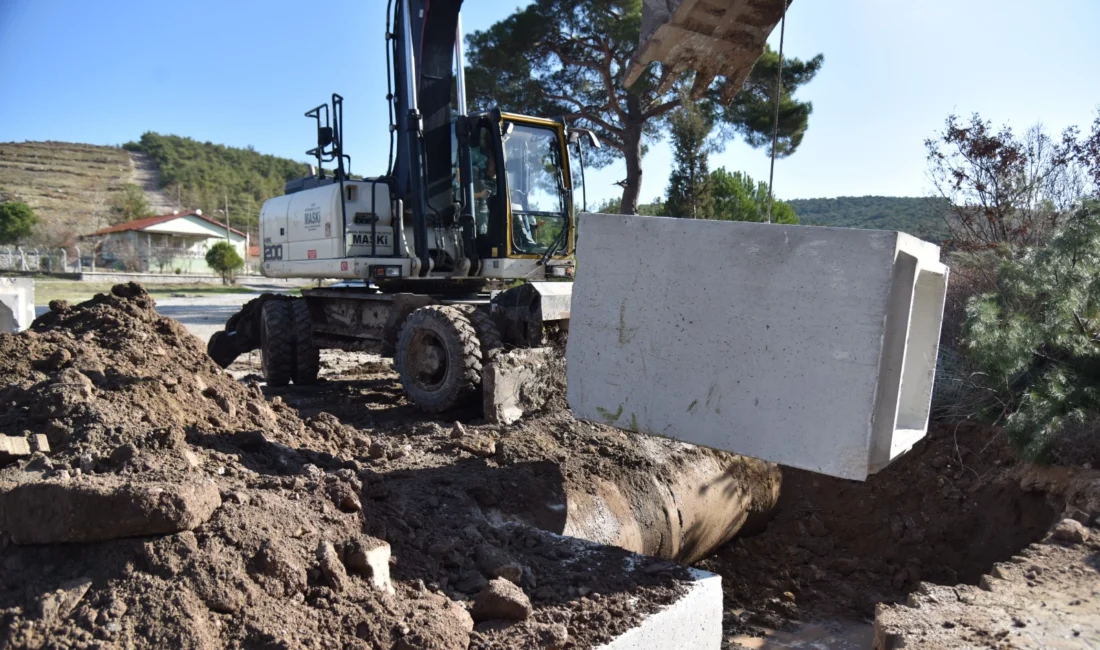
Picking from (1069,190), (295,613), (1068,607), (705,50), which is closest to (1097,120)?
(1069,190)

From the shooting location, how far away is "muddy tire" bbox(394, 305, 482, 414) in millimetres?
6117

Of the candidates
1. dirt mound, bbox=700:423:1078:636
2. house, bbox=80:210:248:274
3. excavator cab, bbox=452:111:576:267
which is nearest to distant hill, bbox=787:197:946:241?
excavator cab, bbox=452:111:576:267

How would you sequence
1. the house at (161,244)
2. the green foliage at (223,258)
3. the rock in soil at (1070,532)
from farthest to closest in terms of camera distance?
the house at (161,244), the green foliage at (223,258), the rock in soil at (1070,532)

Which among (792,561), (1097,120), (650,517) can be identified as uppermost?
(1097,120)

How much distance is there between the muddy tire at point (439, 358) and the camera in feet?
20.1

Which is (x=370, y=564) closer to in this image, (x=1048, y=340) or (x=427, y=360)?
(x=427, y=360)

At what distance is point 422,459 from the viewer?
182 inches

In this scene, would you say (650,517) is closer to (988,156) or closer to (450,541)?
(450,541)

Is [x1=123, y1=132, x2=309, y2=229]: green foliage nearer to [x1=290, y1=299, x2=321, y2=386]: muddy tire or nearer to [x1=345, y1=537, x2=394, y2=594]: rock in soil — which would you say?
[x1=290, y1=299, x2=321, y2=386]: muddy tire

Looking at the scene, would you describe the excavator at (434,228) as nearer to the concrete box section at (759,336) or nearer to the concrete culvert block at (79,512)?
the concrete box section at (759,336)

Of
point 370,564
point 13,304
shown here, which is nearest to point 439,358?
point 370,564

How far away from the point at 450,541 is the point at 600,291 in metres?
1.49

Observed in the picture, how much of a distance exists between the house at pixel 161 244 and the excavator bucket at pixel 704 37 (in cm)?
4451

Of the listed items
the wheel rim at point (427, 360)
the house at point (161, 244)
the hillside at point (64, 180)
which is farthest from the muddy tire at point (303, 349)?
the hillside at point (64, 180)
